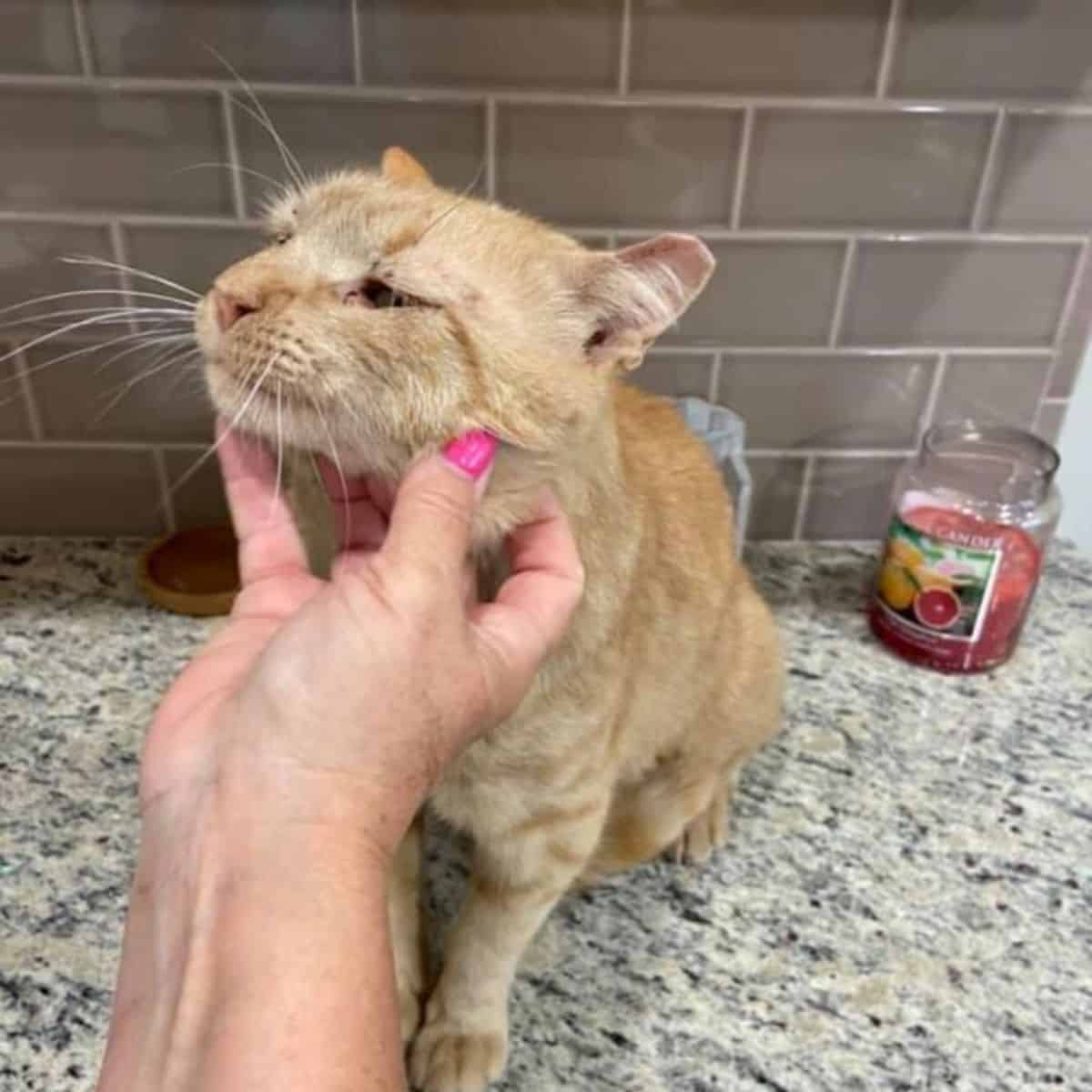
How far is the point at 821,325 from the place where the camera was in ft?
4.24

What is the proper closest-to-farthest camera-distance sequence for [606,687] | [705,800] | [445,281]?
[445,281] < [606,687] < [705,800]

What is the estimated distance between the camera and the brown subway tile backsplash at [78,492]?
1.33m

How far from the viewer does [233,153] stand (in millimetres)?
1163

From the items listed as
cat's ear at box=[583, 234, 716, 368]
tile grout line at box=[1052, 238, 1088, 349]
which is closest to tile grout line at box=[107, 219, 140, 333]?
cat's ear at box=[583, 234, 716, 368]

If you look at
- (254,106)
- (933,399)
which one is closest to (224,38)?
(254,106)

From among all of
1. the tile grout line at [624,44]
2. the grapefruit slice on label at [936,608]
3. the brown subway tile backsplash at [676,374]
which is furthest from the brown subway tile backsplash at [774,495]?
the tile grout line at [624,44]

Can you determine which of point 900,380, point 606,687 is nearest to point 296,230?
point 606,687

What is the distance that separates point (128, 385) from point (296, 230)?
49 cm

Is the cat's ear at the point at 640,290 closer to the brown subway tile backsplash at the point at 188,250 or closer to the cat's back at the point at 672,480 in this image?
the cat's back at the point at 672,480

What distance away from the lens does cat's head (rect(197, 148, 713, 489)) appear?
0.73m

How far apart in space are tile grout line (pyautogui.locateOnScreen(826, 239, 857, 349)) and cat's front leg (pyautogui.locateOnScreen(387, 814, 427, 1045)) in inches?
27.6

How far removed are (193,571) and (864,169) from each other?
839 mm

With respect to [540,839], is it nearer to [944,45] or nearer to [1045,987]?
[1045,987]

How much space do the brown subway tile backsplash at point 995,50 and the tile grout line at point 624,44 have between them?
259mm
